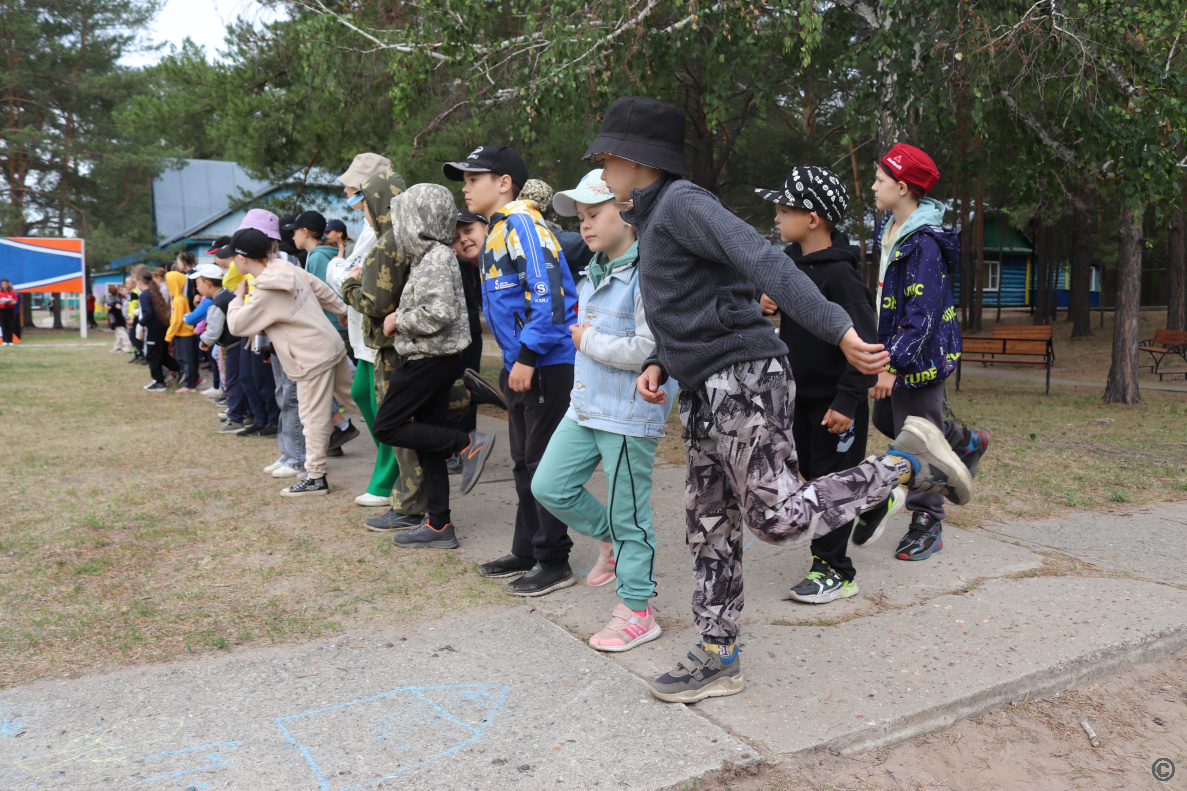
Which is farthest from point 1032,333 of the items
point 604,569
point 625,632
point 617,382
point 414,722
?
point 414,722

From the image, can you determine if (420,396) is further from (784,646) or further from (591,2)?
(591,2)

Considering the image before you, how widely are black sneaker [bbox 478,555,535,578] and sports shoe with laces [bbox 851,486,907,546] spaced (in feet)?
6.04

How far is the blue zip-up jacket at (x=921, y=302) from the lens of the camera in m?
4.13

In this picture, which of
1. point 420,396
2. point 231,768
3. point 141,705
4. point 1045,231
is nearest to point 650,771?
point 231,768

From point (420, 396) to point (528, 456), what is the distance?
983mm

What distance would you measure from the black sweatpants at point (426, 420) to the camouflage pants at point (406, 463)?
0.17m

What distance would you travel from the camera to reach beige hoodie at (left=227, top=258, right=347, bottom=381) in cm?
608

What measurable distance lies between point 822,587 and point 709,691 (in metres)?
1.18

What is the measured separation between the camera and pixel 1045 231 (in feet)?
94.3

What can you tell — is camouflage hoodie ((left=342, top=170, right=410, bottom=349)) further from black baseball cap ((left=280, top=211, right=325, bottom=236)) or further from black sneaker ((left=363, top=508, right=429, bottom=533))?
black baseball cap ((left=280, top=211, right=325, bottom=236))

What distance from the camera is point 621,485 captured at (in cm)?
346

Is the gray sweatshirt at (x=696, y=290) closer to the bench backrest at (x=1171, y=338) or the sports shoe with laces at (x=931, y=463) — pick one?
the sports shoe with laces at (x=931, y=463)

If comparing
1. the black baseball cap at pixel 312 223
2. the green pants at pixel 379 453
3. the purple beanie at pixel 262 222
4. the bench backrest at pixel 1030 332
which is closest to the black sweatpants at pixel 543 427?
the green pants at pixel 379 453

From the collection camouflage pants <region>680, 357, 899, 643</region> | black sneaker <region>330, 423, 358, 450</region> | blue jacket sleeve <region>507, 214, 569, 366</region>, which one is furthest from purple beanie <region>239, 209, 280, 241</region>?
camouflage pants <region>680, 357, 899, 643</region>
